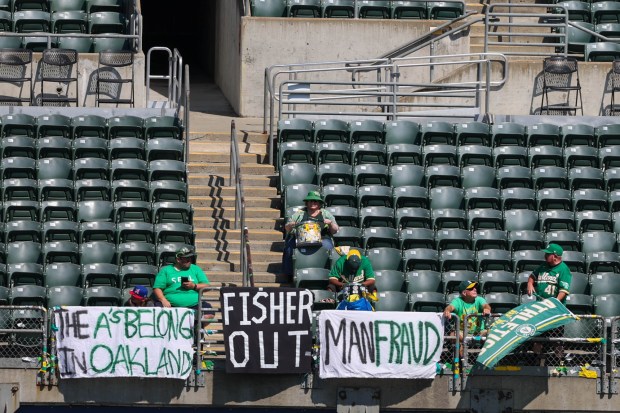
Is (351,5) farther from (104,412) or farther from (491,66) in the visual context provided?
(104,412)

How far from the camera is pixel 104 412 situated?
2266 centimetres

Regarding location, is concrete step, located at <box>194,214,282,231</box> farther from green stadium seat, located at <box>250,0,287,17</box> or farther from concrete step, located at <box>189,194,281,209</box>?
green stadium seat, located at <box>250,0,287,17</box>

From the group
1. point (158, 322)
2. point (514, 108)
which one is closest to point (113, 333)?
point (158, 322)

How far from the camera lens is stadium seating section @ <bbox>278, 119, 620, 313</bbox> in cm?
2241

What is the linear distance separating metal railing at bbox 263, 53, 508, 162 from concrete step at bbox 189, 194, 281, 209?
1.90 m

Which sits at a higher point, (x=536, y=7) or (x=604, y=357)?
(x=536, y=7)

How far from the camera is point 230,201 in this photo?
2423 cm

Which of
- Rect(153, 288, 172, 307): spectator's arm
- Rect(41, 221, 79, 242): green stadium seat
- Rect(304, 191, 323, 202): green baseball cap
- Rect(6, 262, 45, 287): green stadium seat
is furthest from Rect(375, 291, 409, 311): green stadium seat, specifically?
Rect(6, 262, 45, 287): green stadium seat

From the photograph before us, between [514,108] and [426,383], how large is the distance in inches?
326

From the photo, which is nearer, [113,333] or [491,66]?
[113,333]

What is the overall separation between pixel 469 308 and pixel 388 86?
23.4ft

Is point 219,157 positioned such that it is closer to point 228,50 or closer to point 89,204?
point 89,204

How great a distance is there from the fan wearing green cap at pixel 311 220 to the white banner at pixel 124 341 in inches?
96.1

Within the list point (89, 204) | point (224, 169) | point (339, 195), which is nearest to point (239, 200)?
point (339, 195)
